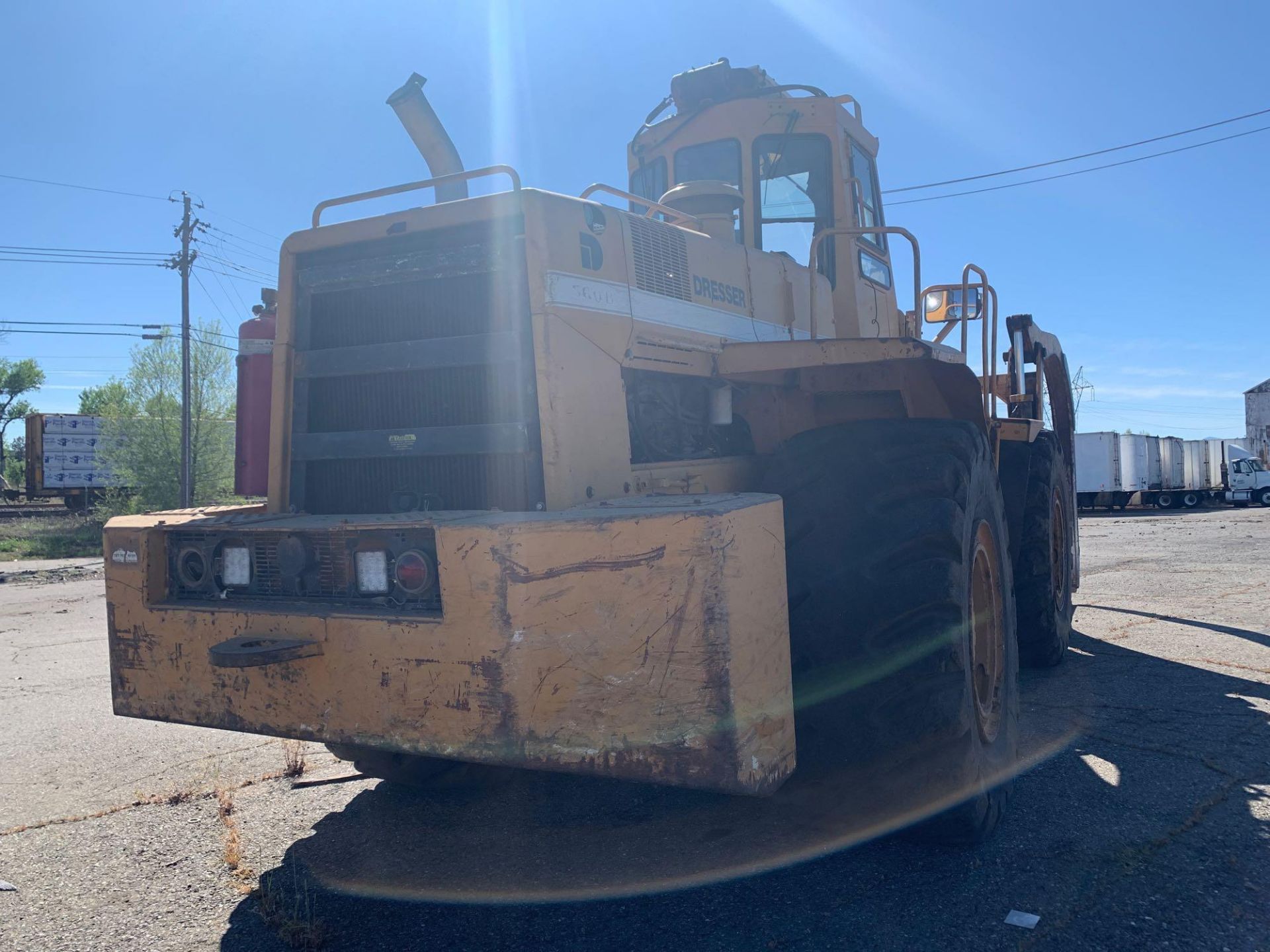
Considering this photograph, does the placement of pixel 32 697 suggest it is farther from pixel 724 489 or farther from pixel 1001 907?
pixel 1001 907

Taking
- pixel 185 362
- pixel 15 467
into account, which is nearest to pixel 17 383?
pixel 15 467

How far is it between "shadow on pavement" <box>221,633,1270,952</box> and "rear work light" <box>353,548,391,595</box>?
40.9 inches

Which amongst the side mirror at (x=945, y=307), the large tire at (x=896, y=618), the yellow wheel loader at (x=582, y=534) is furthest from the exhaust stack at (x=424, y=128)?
the side mirror at (x=945, y=307)

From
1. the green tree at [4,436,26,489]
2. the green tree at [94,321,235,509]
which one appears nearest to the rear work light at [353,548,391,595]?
the green tree at [94,321,235,509]

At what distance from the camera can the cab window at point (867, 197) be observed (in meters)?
5.59

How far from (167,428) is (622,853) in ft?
98.6

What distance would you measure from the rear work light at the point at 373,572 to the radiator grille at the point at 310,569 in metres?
0.02

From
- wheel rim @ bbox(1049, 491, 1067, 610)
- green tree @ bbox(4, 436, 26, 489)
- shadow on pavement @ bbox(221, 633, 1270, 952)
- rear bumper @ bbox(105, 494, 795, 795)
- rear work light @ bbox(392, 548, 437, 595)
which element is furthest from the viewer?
green tree @ bbox(4, 436, 26, 489)

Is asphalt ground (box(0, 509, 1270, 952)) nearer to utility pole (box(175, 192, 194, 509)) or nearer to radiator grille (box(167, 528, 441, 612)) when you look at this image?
radiator grille (box(167, 528, 441, 612))

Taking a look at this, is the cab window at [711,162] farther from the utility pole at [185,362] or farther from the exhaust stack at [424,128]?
the utility pole at [185,362]

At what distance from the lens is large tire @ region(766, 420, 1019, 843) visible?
3172mm

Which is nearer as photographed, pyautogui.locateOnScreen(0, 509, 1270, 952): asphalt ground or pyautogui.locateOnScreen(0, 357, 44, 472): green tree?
pyautogui.locateOnScreen(0, 509, 1270, 952): asphalt ground

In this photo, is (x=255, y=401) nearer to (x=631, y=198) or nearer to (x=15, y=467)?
(x=631, y=198)

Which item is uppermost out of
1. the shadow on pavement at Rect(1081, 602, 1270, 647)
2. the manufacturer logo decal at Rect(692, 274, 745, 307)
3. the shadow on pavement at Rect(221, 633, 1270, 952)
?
the manufacturer logo decal at Rect(692, 274, 745, 307)
